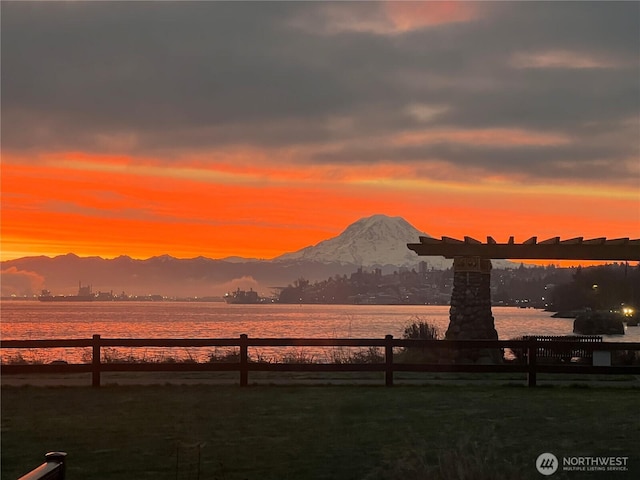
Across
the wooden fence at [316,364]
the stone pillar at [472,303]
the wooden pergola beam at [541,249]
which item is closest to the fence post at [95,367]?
the wooden fence at [316,364]

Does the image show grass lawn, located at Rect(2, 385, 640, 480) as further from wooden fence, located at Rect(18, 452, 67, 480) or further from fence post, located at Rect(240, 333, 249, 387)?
wooden fence, located at Rect(18, 452, 67, 480)

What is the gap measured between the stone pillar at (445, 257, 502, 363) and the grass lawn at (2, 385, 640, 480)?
7.91 meters

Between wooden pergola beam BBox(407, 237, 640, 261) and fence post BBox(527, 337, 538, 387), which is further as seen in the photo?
wooden pergola beam BBox(407, 237, 640, 261)

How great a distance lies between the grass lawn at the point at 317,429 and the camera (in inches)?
418

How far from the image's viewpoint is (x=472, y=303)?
26844 mm

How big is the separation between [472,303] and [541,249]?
2.85 metres

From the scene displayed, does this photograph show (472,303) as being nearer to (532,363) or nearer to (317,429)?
(532,363)

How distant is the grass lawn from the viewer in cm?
1062

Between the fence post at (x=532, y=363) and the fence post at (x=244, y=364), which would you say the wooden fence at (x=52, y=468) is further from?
the fence post at (x=532, y=363)

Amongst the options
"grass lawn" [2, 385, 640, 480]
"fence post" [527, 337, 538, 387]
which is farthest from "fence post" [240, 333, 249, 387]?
"fence post" [527, 337, 538, 387]

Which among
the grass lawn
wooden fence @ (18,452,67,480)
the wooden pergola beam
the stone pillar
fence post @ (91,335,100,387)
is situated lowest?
the grass lawn

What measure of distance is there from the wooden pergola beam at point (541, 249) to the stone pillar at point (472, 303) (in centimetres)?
40

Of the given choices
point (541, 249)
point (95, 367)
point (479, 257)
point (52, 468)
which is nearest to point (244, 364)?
point (95, 367)

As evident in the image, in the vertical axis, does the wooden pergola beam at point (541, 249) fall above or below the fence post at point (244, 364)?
above
